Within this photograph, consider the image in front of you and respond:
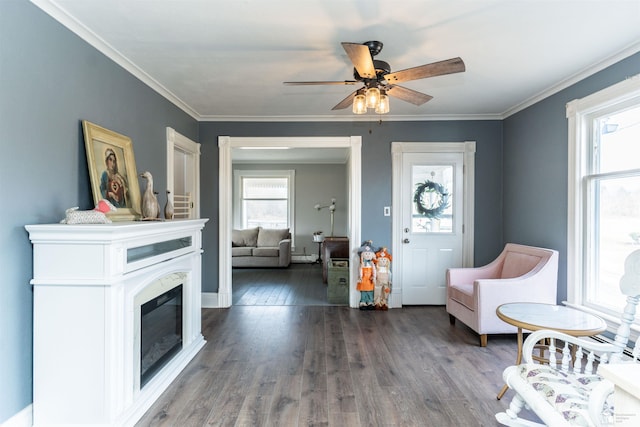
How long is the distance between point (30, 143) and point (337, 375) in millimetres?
2497

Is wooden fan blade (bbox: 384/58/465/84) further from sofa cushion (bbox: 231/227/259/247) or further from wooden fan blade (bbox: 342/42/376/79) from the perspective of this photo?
sofa cushion (bbox: 231/227/259/247)

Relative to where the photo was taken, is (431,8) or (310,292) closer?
(431,8)

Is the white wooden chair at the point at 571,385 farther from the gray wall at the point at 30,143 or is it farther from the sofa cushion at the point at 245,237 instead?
the sofa cushion at the point at 245,237

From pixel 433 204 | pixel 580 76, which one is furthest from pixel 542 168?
pixel 433 204

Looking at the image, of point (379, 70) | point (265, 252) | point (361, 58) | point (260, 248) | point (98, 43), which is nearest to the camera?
point (361, 58)

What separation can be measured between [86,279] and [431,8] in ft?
8.30

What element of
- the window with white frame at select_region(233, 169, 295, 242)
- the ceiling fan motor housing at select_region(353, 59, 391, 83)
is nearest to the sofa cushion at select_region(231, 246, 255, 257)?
the window with white frame at select_region(233, 169, 295, 242)

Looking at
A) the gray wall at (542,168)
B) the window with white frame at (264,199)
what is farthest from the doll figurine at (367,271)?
the window with white frame at (264,199)

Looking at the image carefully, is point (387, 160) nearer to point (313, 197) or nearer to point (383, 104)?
point (383, 104)

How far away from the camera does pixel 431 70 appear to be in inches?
79.6

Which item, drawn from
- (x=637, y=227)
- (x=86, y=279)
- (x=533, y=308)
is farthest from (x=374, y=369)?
(x=637, y=227)

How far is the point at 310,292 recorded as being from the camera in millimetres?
4914

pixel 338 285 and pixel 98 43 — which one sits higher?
pixel 98 43

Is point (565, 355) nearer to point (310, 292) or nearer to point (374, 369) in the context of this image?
point (374, 369)
